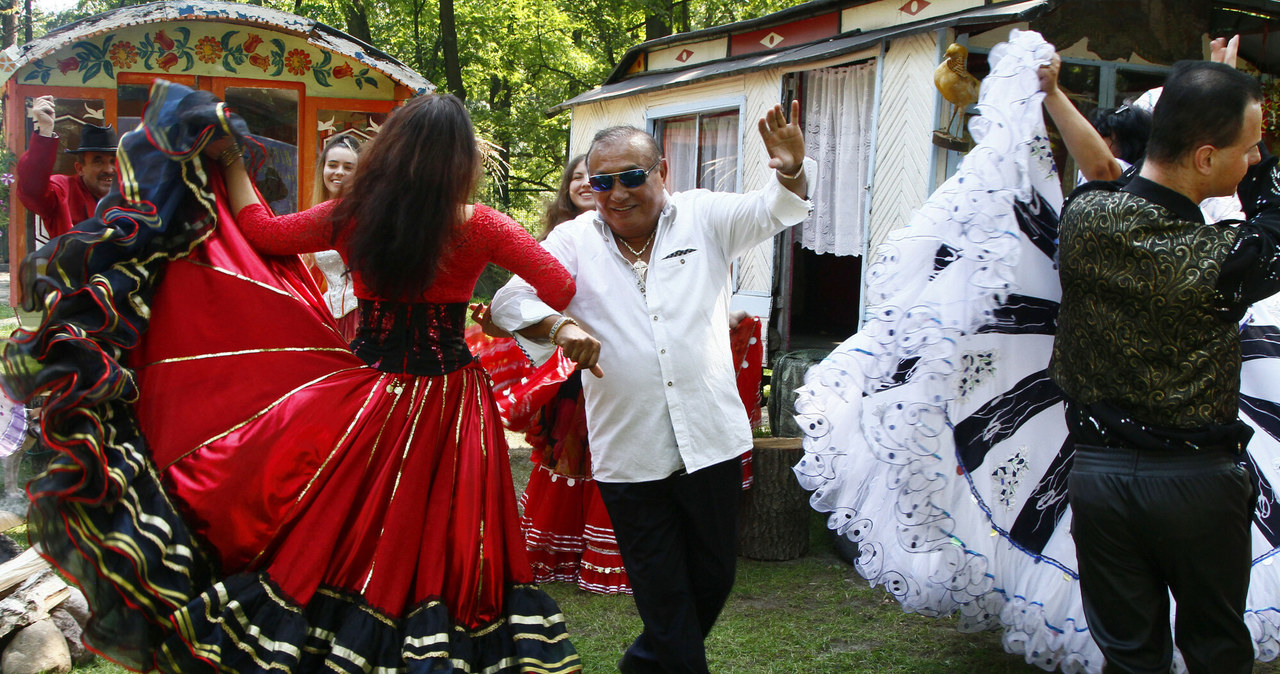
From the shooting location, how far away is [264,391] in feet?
8.82

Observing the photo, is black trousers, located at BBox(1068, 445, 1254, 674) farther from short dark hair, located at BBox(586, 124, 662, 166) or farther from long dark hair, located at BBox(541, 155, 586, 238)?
long dark hair, located at BBox(541, 155, 586, 238)

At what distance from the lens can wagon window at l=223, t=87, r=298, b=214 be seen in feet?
26.4

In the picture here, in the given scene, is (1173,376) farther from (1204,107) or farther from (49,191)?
(49,191)

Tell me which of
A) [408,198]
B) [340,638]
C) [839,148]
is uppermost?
[839,148]

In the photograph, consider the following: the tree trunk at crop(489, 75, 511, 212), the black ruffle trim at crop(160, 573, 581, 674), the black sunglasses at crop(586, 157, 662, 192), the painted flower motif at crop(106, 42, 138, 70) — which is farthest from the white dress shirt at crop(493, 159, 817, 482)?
the tree trunk at crop(489, 75, 511, 212)

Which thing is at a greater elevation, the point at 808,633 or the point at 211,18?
the point at 211,18

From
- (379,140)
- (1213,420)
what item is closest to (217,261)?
(379,140)

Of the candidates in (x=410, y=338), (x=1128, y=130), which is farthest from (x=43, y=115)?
(x=1128, y=130)

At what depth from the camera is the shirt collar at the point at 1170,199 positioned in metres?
2.25

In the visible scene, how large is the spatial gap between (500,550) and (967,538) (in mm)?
1478

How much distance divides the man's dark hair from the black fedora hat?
14.8 ft

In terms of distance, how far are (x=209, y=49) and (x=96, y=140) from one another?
3574 mm

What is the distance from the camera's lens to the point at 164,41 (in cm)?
779

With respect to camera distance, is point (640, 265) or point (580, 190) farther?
point (580, 190)
